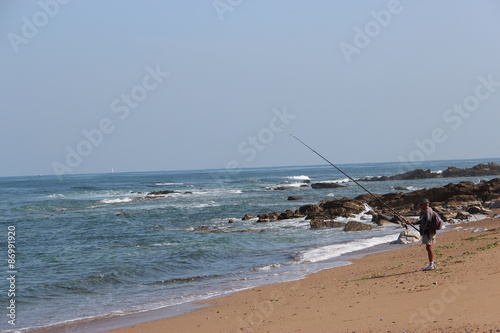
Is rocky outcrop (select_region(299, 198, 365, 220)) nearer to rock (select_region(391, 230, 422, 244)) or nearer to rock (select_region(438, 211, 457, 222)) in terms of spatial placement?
rock (select_region(438, 211, 457, 222))

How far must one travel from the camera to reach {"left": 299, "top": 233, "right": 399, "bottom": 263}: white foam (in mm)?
14163

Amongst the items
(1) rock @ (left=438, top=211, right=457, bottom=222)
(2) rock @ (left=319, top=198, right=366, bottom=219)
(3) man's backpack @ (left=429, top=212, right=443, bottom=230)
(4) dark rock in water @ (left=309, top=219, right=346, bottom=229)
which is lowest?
(4) dark rock in water @ (left=309, top=219, right=346, bottom=229)

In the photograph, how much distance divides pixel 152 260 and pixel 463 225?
10.4m

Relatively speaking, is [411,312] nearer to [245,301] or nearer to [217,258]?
[245,301]

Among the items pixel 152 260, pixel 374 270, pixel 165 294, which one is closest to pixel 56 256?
pixel 152 260

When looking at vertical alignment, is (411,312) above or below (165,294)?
above

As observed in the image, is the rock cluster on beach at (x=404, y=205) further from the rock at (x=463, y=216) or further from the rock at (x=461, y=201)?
the rock at (x=463, y=216)

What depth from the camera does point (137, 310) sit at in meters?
9.29

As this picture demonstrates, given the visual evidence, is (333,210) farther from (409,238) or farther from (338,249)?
(409,238)

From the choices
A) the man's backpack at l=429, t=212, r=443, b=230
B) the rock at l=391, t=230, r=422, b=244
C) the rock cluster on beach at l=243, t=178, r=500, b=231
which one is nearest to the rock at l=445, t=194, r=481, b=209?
the rock cluster on beach at l=243, t=178, r=500, b=231
